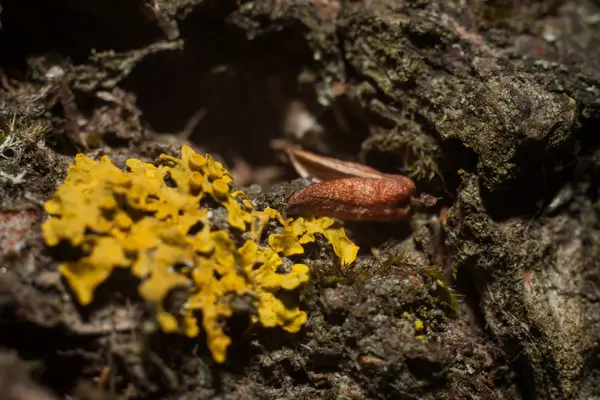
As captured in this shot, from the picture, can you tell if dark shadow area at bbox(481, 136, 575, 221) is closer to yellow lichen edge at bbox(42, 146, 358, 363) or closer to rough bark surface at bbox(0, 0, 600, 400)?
rough bark surface at bbox(0, 0, 600, 400)

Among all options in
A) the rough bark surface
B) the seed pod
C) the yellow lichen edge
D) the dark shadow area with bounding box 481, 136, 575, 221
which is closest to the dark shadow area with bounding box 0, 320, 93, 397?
the rough bark surface

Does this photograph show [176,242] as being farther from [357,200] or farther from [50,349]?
[357,200]

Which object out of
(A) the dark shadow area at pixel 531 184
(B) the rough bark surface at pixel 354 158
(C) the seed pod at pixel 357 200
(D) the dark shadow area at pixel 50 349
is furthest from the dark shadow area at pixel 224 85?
(D) the dark shadow area at pixel 50 349

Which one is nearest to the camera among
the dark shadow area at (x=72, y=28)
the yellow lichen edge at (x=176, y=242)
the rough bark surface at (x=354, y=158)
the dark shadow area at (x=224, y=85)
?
Answer: the yellow lichen edge at (x=176, y=242)

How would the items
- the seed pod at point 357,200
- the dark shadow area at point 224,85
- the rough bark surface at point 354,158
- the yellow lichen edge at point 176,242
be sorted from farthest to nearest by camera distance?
1. the dark shadow area at point 224,85
2. the seed pod at point 357,200
3. the rough bark surface at point 354,158
4. the yellow lichen edge at point 176,242

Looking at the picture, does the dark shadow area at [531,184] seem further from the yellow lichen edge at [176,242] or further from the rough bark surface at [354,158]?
the yellow lichen edge at [176,242]
